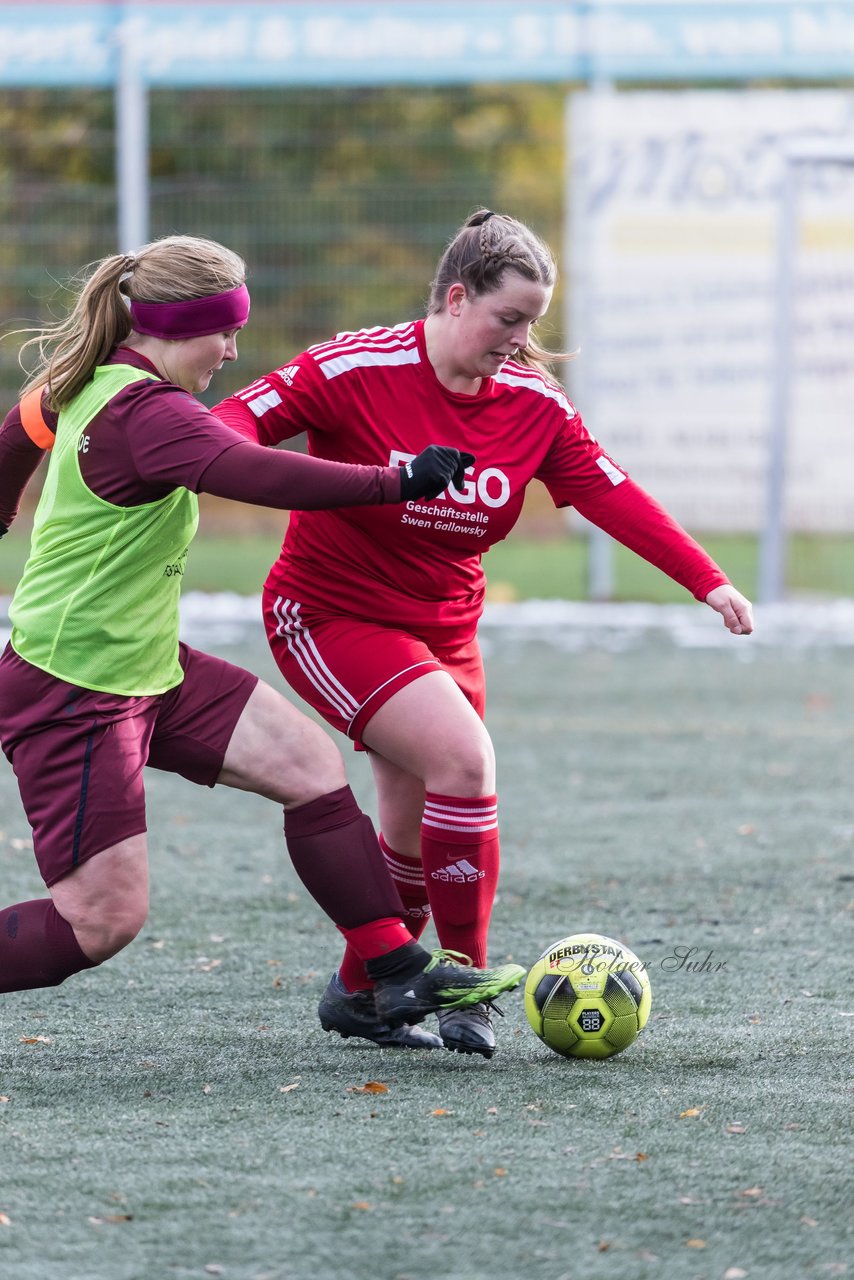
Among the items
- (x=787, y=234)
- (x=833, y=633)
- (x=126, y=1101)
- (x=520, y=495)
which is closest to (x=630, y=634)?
(x=833, y=633)

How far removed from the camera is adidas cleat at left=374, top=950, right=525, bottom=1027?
392 centimetres

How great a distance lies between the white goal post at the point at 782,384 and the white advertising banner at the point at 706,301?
501 mm

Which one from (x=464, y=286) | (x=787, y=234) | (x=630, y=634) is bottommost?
(x=630, y=634)

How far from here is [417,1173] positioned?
3197 millimetres

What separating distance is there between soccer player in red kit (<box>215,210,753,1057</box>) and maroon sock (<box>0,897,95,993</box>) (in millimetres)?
652

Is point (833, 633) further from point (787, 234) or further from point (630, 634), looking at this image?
point (787, 234)

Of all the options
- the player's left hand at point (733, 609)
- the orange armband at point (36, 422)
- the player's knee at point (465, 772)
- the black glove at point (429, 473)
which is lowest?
the player's knee at point (465, 772)

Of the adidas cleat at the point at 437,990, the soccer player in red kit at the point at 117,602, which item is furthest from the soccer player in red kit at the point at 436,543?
the soccer player in red kit at the point at 117,602

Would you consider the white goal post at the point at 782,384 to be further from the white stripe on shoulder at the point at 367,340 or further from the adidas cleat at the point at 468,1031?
the adidas cleat at the point at 468,1031

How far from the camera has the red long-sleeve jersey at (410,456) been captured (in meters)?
4.16

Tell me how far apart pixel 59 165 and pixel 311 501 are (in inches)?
484

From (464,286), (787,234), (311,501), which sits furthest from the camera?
(787,234)

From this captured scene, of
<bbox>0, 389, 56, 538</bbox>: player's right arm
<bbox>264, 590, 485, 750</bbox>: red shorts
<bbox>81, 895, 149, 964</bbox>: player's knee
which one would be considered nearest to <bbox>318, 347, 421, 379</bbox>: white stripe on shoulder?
<bbox>264, 590, 485, 750</bbox>: red shorts

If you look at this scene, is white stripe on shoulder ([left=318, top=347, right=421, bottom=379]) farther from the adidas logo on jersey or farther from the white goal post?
the white goal post
